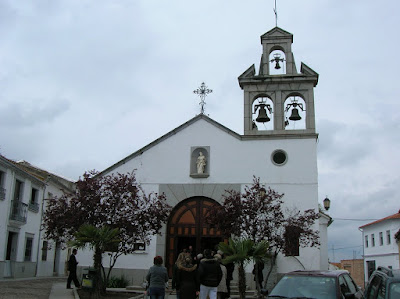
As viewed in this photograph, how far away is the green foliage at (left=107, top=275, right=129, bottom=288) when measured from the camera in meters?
17.9

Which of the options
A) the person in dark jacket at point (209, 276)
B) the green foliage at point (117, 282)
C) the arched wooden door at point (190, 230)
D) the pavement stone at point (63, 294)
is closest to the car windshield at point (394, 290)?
the person in dark jacket at point (209, 276)

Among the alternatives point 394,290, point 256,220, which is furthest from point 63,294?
point 394,290

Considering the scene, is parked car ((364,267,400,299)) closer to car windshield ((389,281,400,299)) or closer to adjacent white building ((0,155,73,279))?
car windshield ((389,281,400,299))

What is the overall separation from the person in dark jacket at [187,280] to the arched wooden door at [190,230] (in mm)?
8767

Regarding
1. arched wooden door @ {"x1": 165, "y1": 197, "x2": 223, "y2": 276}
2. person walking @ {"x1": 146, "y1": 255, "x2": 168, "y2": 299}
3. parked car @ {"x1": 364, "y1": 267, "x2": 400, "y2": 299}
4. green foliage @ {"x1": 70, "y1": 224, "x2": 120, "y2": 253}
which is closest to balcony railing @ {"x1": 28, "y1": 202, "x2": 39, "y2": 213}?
arched wooden door @ {"x1": 165, "y1": 197, "x2": 223, "y2": 276}

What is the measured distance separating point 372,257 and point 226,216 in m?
31.7

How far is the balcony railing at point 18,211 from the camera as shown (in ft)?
79.0

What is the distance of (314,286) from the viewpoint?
8406 millimetres

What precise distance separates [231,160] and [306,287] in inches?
430

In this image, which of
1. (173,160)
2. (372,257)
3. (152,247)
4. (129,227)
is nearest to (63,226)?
(129,227)

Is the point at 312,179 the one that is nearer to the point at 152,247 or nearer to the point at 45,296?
the point at 152,247

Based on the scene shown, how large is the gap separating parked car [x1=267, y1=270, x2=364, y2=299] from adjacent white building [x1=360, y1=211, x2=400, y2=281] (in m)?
28.5

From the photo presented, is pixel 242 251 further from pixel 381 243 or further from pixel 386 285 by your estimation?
pixel 381 243

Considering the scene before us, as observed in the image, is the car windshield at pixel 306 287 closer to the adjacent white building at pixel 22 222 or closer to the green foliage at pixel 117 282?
the green foliage at pixel 117 282
